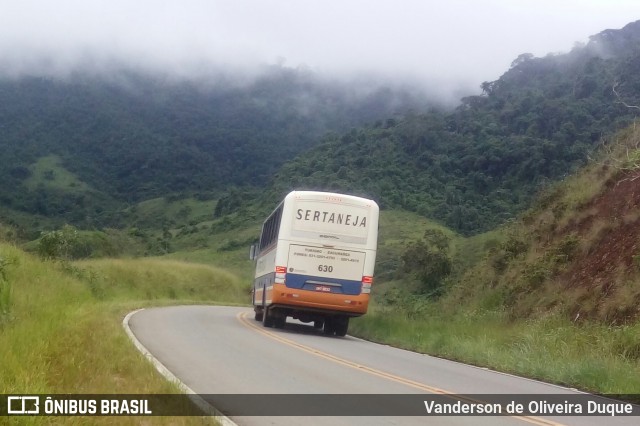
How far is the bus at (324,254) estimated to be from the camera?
802 inches

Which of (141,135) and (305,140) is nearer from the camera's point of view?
(141,135)

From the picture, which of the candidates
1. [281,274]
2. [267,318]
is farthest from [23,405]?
[267,318]

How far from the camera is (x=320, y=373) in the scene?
12.2m

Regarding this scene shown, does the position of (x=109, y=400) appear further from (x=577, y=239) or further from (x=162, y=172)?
(x=162, y=172)

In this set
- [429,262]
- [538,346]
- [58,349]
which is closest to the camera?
[58,349]

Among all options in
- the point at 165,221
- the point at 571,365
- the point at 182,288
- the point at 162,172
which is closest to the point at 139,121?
the point at 162,172

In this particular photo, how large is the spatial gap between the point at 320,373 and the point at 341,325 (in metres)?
10.0

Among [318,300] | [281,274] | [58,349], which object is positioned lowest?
[318,300]

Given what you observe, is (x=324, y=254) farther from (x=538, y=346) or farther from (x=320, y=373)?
(x=320, y=373)

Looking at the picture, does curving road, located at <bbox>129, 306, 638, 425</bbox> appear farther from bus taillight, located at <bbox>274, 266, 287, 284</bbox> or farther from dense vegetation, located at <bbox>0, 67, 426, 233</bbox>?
dense vegetation, located at <bbox>0, 67, 426, 233</bbox>

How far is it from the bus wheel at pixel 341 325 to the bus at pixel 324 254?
1273 mm

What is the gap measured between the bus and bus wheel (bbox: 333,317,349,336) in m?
1.27

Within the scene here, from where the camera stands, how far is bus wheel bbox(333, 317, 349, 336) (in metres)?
22.1

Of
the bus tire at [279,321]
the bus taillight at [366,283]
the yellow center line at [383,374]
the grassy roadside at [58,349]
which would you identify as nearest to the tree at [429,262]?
the bus tire at [279,321]
